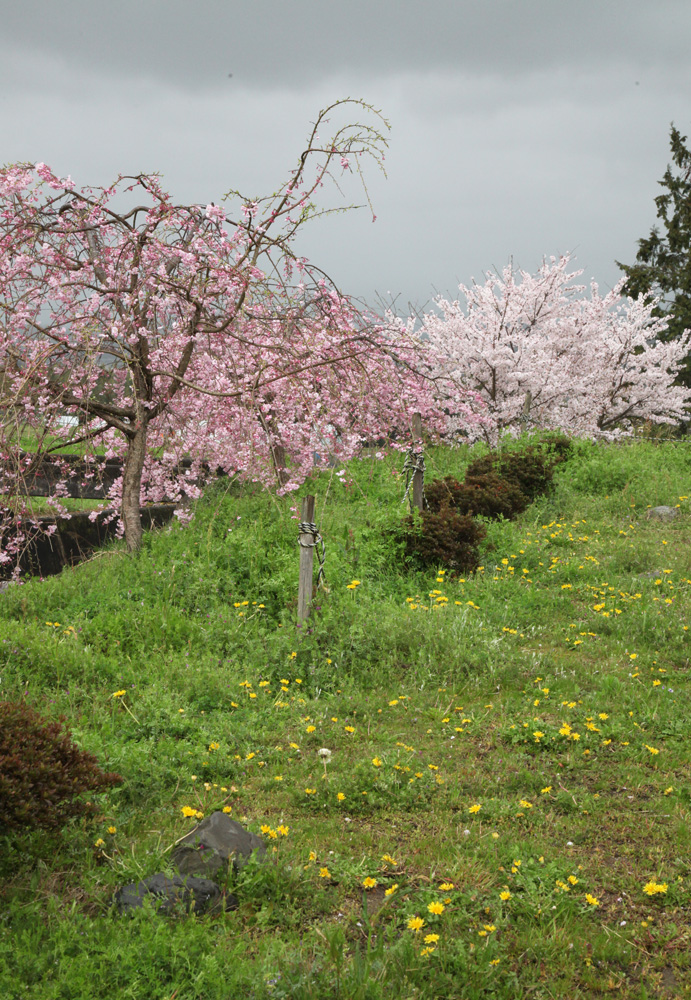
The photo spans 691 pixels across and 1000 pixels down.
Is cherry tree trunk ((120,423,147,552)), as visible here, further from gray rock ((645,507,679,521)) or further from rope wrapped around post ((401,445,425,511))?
gray rock ((645,507,679,521))

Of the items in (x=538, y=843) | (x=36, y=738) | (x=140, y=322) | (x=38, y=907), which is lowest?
(x=538, y=843)

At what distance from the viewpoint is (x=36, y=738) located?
3566 millimetres

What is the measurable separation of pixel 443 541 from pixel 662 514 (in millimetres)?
4096

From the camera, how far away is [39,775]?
346cm

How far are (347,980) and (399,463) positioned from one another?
32.4ft

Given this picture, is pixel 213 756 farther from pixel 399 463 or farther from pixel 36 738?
pixel 399 463

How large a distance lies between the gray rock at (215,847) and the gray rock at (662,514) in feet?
28.2

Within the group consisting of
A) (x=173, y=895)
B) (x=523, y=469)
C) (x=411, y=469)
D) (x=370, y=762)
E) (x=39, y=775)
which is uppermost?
(x=411, y=469)

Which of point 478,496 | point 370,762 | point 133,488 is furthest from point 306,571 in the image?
point 478,496

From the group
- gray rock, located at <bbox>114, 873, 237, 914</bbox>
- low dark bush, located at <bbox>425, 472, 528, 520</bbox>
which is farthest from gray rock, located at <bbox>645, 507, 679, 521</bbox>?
gray rock, located at <bbox>114, 873, 237, 914</bbox>

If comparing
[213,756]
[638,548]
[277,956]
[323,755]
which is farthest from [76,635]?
[638,548]

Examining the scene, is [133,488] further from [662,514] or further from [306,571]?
[662,514]

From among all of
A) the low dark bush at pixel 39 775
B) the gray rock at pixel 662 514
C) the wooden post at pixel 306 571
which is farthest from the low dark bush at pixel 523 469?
the low dark bush at pixel 39 775

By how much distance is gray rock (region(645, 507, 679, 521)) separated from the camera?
10.8m
